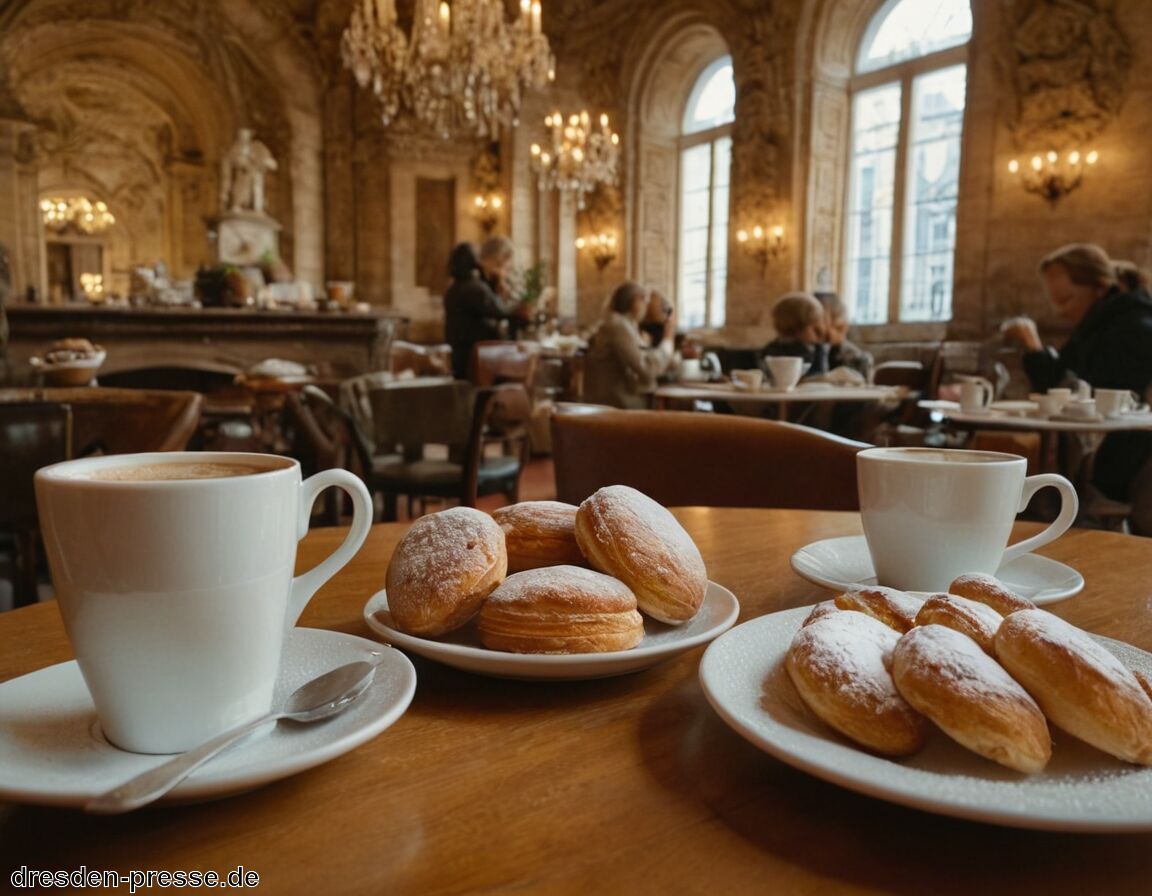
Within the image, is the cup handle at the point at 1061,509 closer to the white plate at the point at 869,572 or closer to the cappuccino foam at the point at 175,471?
the white plate at the point at 869,572

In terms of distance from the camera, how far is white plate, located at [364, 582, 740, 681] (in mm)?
494

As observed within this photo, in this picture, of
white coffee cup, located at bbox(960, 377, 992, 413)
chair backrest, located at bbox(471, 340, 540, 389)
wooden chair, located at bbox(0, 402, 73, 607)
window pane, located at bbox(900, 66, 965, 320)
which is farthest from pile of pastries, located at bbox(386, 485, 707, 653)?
window pane, located at bbox(900, 66, 965, 320)

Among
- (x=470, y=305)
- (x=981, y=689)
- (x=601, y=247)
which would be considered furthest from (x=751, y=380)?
(x=601, y=247)

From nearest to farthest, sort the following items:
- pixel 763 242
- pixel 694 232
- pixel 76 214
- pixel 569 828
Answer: pixel 569 828
pixel 763 242
pixel 694 232
pixel 76 214

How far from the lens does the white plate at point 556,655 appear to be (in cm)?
49

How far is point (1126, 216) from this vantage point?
661 cm

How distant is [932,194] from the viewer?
28.4ft

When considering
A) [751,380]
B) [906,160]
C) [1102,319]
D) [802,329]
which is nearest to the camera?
[1102,319]

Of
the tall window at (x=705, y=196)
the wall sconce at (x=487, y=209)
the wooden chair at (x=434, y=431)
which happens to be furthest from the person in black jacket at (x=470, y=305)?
the wall sconce at (x=487, y=209)

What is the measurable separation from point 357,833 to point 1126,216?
26.1 ft

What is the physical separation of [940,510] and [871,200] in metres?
9.66

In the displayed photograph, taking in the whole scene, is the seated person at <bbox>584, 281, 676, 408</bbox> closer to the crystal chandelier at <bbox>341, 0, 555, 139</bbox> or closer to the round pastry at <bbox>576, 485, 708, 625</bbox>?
the crystal chandelier at <bbox>341, 0, 555, 139</bbox>

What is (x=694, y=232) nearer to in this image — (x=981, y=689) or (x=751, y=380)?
(x=751, y=380)

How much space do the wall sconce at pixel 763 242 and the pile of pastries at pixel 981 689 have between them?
9.58 m
